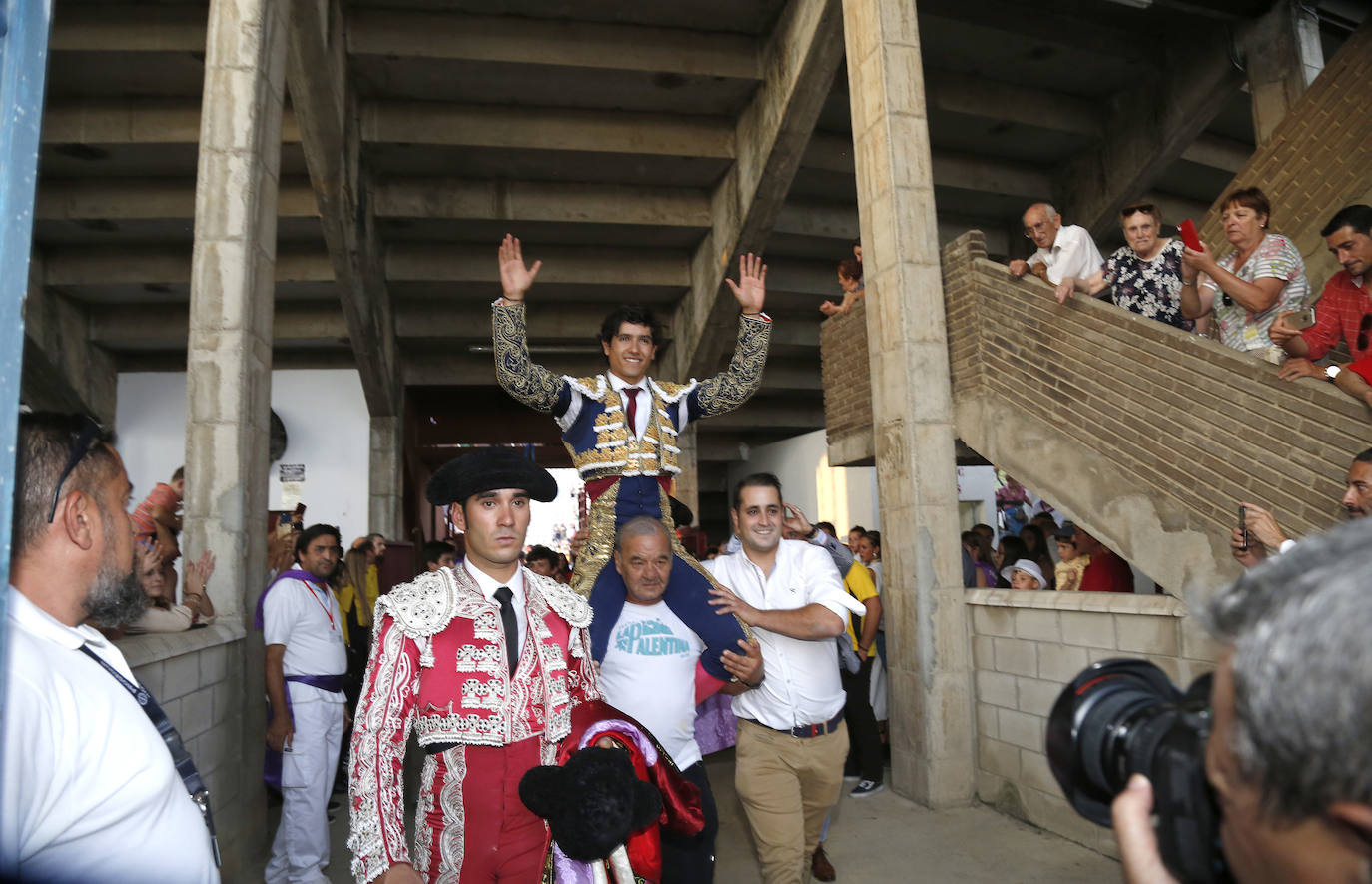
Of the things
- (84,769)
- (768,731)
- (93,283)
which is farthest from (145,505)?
(93,283)

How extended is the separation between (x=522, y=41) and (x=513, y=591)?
9.41 meters

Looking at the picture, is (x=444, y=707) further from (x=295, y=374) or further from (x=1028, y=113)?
(x=295, y=374)

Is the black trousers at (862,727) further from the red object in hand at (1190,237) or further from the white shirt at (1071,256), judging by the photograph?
the red object in hand at (1190,237)

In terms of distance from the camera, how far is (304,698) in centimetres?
517

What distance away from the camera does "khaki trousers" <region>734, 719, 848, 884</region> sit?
3.86 metres

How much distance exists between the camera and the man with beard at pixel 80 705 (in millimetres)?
1271

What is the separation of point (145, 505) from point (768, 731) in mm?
4308

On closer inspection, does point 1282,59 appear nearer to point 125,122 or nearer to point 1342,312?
point 1342,312

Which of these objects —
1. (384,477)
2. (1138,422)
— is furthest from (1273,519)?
(384,477)

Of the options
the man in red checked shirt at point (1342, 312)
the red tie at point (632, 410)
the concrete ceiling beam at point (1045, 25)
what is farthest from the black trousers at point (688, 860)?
the concrete ceiling beam at point (1045, 25)

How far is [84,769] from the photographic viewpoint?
1.36m

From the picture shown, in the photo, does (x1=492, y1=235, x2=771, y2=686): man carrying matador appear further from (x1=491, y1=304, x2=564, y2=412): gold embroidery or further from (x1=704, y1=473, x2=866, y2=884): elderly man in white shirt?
(x1=704, y1=473, x2=866, y2=884): elderly man in white shirt

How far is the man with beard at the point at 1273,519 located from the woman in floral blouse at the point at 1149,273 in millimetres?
1964

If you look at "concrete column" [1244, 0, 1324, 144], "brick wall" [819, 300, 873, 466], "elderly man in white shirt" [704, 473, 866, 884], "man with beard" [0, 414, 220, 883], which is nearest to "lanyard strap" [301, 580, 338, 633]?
"elderly man in white shirt" [704, 473, 866, 884]
